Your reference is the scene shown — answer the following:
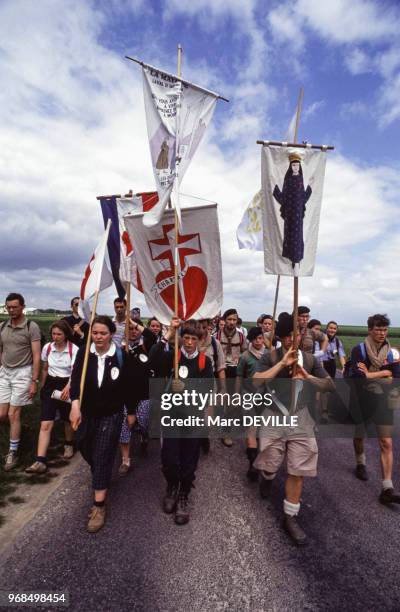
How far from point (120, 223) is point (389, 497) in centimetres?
556

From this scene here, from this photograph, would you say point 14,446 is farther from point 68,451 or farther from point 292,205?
point 292,205

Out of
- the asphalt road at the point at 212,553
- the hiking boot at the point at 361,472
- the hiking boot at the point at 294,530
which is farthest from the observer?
the hiking boot at the point at 361,472

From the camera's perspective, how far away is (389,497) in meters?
3.94

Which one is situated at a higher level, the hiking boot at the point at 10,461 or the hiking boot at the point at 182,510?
the hiking boot at the point at 10,461

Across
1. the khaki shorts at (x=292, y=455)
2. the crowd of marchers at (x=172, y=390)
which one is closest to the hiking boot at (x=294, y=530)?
the crowd of marchers at (x=172, y=390)

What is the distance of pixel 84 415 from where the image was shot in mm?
3695

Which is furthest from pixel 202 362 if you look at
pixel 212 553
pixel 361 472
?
pixel 361 472

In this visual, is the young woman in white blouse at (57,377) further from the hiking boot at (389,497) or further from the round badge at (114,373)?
A: the hiking boot at (389,497)

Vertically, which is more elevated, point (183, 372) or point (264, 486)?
point (183, 372)

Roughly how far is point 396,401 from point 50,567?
4.07 metres

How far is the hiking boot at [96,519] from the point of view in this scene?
3313 mm

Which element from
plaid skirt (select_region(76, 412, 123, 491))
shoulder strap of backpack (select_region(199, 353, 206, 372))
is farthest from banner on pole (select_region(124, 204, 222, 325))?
plaid skirt (select_region(76, 412, 123, 491))

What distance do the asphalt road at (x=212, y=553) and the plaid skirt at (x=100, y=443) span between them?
46 cm

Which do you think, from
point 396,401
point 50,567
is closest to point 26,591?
point 50,567
